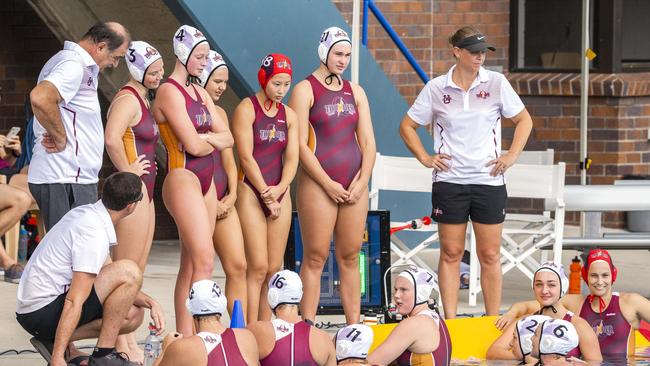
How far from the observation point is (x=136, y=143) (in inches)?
329

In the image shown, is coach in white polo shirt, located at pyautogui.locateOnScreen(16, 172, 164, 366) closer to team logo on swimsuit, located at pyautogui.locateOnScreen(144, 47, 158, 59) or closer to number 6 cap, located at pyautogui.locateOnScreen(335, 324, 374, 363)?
team logo on swimsuit, located at pyautogui.locateOnScreen(144, 47, 158, 59)

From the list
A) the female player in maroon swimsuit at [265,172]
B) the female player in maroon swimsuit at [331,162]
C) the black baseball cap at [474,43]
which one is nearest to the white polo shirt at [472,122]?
the black baseball cap at [474,43]

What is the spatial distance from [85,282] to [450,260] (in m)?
2.80

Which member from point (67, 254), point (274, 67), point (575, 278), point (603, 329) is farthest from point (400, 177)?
point (67, 254)

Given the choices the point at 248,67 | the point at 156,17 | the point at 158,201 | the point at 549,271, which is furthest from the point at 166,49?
the point at 549,271

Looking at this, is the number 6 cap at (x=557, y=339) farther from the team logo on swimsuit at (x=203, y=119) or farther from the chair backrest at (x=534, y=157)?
the chair backrest at (x=534, y=157)

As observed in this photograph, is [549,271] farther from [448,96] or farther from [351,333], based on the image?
[351,333]

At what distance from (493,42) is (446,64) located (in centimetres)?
61

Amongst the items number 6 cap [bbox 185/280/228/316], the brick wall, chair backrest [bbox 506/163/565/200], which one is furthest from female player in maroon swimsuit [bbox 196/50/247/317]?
the brick wall

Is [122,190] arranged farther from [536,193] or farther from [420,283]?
[536,193]

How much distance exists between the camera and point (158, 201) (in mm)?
15359

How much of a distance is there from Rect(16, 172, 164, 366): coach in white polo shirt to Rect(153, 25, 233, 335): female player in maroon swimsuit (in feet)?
1.80

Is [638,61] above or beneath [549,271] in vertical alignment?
above

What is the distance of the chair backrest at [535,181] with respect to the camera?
36.6ft
